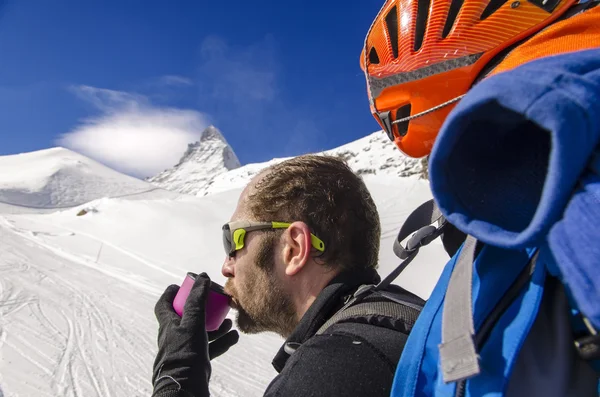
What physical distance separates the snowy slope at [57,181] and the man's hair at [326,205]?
2604 inches

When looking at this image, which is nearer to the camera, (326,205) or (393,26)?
(393,26)

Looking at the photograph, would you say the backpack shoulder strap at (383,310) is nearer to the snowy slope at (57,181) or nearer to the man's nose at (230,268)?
the man's nose at (230,268)

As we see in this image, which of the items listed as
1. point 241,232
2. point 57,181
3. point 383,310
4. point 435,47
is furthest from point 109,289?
point 57,181

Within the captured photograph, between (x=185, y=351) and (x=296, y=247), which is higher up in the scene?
(x=296, y=247)

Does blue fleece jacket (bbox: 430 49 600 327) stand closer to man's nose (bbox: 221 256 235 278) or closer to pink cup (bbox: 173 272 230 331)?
man's nose (bbox: 221 256 235 278)

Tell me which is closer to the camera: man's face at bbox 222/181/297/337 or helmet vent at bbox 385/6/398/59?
helmet vent at bbox 385/6/398/59

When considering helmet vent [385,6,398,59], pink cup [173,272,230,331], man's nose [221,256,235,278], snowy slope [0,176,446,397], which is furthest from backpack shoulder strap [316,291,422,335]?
snowy slope [0,176,446,397]

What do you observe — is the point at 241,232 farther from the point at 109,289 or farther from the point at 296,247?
the point at 109,289

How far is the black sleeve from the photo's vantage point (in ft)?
4.02

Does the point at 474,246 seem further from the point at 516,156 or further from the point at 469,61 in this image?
the point at 469,61

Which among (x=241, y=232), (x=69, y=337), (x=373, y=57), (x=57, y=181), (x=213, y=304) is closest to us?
(x=373, y=57)

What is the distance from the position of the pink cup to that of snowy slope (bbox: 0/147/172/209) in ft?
215

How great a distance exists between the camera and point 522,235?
632mm

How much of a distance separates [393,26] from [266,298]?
1.36 metres
